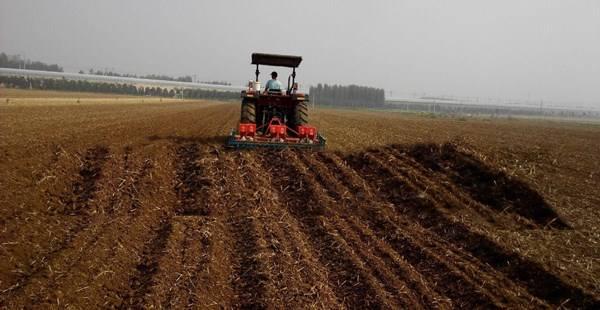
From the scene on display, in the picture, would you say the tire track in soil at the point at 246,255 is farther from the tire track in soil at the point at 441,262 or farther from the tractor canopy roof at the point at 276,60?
the tractor canopy roof at the point at 276,60

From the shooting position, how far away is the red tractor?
39.2 ft

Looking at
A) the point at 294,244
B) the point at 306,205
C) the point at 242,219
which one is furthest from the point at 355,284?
the point at 306,205

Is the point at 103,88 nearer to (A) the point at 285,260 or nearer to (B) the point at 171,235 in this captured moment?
(B) the point at 171,235

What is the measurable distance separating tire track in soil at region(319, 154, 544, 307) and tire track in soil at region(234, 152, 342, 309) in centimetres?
129

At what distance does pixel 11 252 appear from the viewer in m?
5.10

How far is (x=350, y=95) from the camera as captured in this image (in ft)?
448

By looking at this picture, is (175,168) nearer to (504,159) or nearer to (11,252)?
(11,252)

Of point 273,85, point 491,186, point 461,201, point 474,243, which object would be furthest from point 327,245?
point 273,85

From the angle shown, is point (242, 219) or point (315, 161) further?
point (315, 161)

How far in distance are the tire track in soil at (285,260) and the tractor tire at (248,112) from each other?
13.3 feet

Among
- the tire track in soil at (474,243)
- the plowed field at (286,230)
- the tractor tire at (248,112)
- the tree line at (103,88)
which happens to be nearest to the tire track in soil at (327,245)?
the plowed field at (286,230)

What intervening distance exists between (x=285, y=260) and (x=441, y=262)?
2002 mm

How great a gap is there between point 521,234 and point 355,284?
349 centimetres

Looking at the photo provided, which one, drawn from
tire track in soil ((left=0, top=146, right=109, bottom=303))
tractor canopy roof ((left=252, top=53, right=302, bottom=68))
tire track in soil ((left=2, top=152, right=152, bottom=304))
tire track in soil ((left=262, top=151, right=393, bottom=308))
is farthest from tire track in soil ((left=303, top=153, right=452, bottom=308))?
tire track in soil ((left=0, top=146, right=109, bottom=303))
